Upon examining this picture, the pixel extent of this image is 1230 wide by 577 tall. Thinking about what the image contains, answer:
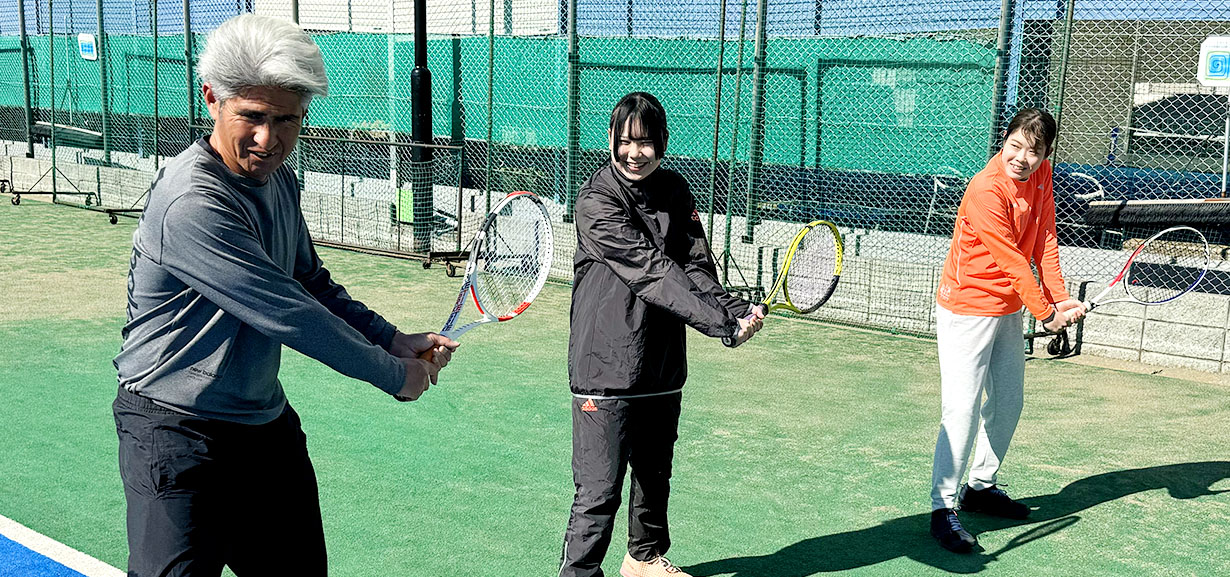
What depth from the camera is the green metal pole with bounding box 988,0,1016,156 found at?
8461 millimetres

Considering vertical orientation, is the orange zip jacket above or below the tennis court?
above

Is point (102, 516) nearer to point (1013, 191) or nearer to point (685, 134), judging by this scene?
point (1013, 191)

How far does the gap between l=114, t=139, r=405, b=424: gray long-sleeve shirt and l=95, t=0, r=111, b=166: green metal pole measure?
14.5 m

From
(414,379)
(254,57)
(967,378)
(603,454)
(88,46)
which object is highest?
(88,46)

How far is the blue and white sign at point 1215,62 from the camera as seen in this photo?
26.6 ft

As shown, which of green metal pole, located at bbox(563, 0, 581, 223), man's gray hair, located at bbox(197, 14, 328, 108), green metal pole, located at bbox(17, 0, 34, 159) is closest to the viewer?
man's gray hair, located at bbox(197, 14, 328, 108)

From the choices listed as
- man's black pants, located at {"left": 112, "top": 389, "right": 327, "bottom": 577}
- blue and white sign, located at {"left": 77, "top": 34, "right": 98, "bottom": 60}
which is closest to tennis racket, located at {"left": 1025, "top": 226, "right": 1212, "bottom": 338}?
man's black pants, located at {"left": 112, "top": 389, "right": 327, "bottom": 577}

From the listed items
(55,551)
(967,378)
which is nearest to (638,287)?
(967,378)

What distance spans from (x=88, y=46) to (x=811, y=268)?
13.8 meters

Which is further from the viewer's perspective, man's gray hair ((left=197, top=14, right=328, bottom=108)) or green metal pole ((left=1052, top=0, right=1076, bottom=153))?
green metal pole ((left=1052, top=0, right=1076, bottom=153))

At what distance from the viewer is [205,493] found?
261 cm

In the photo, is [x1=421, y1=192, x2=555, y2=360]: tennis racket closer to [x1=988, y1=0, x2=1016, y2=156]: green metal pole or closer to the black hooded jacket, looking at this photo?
the black hooded jacket

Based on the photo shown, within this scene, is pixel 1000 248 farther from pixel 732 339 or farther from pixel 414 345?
pixel 414 345

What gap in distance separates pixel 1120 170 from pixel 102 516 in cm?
787
